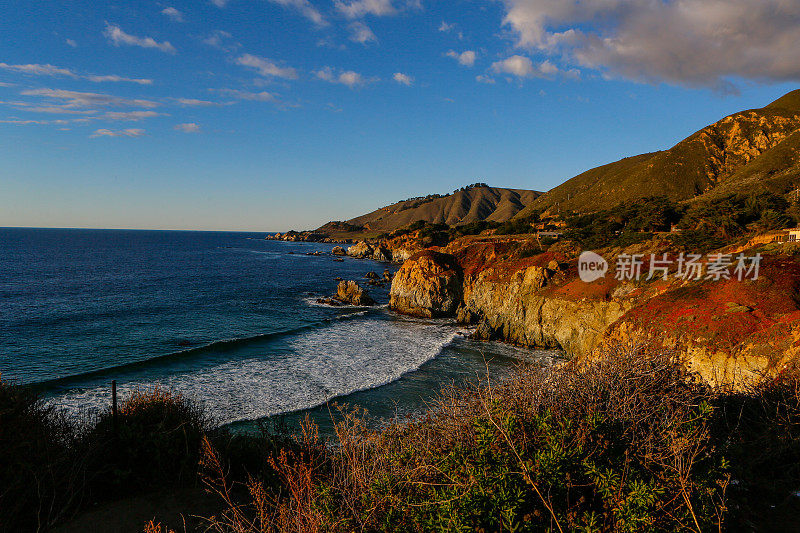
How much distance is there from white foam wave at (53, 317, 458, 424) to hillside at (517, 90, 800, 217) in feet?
241

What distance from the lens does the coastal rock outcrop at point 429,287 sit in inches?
1622

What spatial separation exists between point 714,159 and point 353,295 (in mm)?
97305

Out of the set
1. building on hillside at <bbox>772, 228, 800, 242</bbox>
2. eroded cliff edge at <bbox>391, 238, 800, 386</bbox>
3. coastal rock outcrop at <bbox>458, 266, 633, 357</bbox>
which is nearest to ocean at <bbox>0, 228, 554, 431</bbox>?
coastal rock outcrop at <bbox>458, 266, 633, 357</bbox>

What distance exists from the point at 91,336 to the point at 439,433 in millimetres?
35115

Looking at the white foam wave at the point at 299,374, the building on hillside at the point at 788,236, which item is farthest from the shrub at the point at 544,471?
the building on hillside at the point at 788,236

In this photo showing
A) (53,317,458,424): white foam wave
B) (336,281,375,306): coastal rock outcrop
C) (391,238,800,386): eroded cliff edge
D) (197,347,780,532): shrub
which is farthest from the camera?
(336,281,375,306): coastal rock outcrop

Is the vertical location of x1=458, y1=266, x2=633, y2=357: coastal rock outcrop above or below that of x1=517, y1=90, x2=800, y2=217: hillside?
below

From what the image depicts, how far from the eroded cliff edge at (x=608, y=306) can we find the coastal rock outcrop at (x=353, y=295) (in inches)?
148

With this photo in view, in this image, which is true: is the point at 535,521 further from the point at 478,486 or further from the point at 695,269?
the point at 695,269

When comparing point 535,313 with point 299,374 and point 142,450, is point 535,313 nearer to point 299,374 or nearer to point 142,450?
point 299,374

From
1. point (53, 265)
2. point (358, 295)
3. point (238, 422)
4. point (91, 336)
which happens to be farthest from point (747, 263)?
point (53, 265)

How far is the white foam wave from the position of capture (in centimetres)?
1950

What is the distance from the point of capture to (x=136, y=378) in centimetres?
2280

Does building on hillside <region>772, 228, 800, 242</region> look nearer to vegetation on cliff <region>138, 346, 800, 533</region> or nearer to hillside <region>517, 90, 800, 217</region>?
vegetation on cliff <region>138, 346, 800, 533</region>
